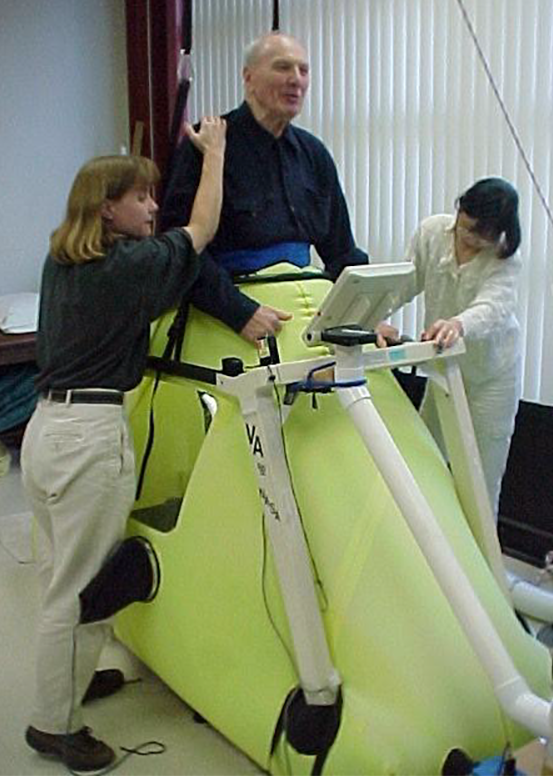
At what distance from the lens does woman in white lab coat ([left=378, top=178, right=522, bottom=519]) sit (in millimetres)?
2744

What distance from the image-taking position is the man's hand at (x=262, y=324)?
7.61ft

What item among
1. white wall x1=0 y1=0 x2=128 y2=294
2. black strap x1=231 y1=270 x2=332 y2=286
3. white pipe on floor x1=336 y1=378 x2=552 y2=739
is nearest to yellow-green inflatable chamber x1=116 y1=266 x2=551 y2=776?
black strap x1=231 y1=270 x2=332 y2=286

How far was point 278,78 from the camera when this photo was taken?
2369mm

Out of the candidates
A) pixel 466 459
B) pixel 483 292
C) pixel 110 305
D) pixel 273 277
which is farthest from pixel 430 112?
pixel 110 305

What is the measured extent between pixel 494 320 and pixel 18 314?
2685 millimetres

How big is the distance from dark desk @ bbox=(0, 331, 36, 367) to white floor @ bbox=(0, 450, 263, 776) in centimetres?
153

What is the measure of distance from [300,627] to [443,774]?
0.40m

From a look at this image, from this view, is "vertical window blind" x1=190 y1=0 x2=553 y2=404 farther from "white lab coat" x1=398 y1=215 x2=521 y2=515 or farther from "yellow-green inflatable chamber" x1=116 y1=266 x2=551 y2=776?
"yellow-green inflatable chamber" x1=116 y1=266 x2=551 y2=776

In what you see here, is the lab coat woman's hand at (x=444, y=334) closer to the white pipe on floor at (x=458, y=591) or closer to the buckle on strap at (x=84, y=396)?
the white pipe on floor at (x=458, y=591)

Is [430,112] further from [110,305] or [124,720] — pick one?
[124,720]

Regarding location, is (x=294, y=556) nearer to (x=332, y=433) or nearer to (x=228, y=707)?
(x=332, y=433)

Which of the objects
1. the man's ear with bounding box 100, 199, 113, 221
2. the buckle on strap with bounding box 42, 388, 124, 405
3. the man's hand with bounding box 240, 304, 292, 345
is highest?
the man's ear with bounding box 100, 199, 113, 221

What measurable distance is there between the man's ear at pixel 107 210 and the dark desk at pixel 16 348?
235 centimetres

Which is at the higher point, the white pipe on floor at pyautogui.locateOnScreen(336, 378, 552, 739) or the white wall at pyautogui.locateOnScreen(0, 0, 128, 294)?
the white wall at pyautogui.locateOnScreen(0, 0, 128, 294)
